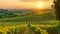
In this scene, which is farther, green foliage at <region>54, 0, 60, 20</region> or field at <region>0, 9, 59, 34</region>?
green foliage at <region>54, 0, 60, 20</region>

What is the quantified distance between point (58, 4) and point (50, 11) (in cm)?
41

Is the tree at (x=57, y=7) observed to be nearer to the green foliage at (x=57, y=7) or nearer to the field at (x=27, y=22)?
the green foliage at (x=57, y=7)

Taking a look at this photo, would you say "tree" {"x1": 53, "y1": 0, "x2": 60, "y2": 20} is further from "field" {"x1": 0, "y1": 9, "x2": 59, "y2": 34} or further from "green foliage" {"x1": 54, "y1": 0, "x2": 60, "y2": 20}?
"field" {"x1": 0, "y1": 9, "x2": 59, "y2": 34}

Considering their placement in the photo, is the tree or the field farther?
the tree

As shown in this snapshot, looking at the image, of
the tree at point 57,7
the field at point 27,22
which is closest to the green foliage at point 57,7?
the tree at point 57,7

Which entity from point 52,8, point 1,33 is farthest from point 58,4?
point 1,33

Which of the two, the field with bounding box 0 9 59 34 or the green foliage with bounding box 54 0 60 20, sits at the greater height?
the green foliage with bounding box 54 0 60 20

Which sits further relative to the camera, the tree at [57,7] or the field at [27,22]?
the tree at [57,7]

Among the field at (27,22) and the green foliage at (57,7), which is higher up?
the green foliage at (57,7)

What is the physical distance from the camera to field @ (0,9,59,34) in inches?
301

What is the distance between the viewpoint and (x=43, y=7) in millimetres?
8281

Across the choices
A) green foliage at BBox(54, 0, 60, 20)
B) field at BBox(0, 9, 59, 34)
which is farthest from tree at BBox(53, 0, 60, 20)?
field at BBox(0, 9, 59, 34)

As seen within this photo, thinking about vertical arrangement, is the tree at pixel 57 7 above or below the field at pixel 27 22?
above

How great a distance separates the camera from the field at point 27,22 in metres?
7.64
